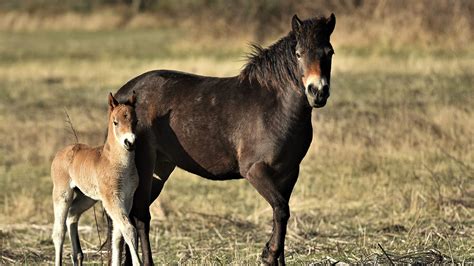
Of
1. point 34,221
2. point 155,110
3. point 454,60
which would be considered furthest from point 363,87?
point 155,110

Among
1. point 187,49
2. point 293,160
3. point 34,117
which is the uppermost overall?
point 187,49

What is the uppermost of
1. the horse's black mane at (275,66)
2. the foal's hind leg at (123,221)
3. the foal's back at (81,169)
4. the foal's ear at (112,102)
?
the horse's black mane at (275,66)

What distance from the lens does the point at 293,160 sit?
8.46m

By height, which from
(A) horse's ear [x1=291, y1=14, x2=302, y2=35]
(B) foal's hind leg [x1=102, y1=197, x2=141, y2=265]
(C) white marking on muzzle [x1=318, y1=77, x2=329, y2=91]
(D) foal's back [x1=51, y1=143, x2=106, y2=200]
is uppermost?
(A) horse's ear [x1=291, y1=14, x2=302, y2=35]

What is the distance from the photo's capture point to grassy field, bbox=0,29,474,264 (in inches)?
412

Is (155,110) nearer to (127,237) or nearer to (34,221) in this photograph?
(127,237)

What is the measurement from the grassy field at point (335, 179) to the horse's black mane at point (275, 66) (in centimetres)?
63

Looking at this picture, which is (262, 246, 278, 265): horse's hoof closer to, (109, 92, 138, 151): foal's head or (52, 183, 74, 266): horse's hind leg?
(109, 92, 138, 151): foal's head

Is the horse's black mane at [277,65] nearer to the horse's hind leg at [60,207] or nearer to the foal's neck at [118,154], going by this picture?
the foal's neck at [118,154]

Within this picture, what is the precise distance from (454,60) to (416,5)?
5.21 m

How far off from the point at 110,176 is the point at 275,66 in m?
1.64

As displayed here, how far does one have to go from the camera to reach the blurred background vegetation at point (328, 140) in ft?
35.5

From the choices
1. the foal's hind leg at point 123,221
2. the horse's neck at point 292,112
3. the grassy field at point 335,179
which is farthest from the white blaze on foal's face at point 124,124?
the grassy field at point 335,179

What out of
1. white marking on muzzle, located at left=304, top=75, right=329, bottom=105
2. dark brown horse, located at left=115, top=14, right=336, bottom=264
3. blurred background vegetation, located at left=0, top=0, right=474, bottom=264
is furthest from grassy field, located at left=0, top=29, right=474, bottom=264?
white marking on muzzle, located at left=304, top=75, right=329, bottom=105
